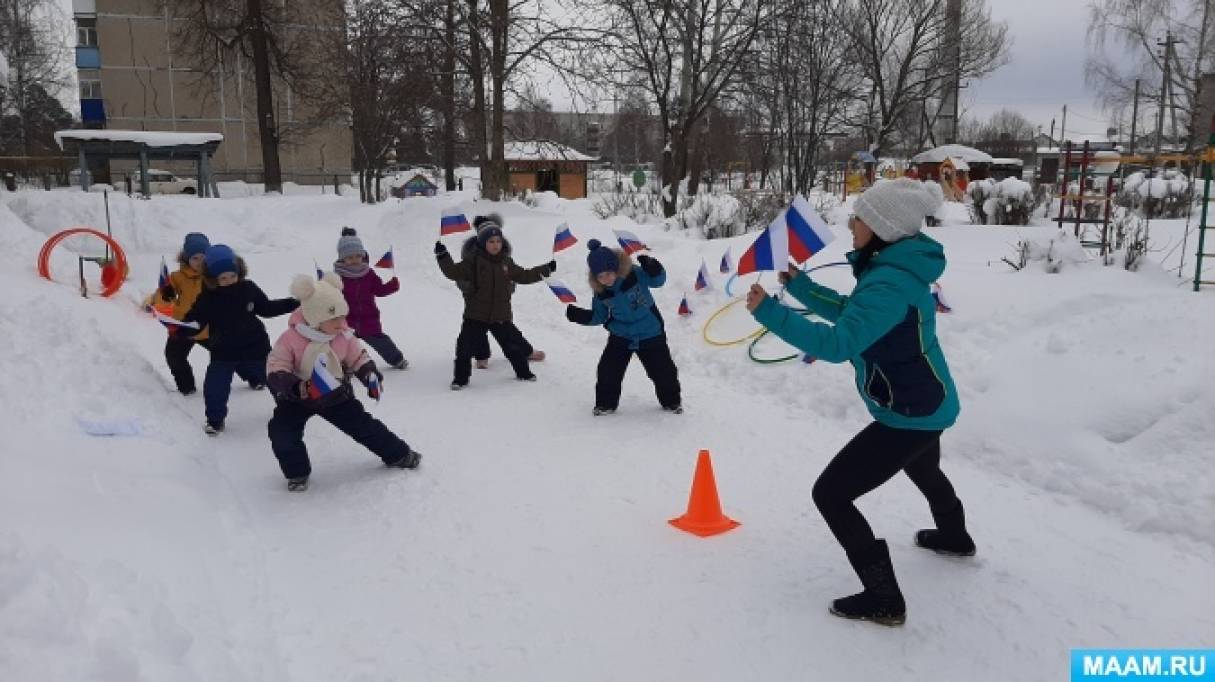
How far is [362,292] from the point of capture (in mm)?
8375

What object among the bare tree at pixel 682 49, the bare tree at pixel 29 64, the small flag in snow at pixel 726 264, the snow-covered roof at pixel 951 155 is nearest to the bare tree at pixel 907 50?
the snow-covered roof at pixel 951 155

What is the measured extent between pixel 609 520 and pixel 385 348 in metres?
4.44

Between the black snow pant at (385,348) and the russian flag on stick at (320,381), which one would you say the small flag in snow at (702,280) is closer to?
the black snow pant at (385,348)

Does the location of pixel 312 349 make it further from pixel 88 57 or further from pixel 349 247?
pixel 88 57

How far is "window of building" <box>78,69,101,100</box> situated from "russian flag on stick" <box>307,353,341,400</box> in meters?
52.6

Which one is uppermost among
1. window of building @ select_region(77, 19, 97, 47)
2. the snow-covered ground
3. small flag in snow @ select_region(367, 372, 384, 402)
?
window of building @ select_region(77, 19, 97, 47)

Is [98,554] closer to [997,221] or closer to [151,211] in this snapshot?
[997,221]

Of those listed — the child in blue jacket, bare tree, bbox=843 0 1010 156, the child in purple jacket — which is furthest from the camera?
bare tree, bbox=843 0 1010 156

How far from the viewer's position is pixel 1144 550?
14.1ft

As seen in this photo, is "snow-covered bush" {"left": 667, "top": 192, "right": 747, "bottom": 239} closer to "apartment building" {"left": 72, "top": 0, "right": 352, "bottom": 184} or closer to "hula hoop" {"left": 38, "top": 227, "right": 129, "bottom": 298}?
"hula hoop" {"left": 38, "top": 227, "right": 129, "bottom": 298}

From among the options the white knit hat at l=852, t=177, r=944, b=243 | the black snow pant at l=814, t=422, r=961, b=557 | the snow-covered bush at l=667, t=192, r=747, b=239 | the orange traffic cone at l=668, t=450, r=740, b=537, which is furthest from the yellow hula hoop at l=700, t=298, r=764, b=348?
the snow-covered bush at l=667, t=192, r=747, b=239

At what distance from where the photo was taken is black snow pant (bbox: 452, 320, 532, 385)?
7.89 m

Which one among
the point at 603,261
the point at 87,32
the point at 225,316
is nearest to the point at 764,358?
the point at 603,261

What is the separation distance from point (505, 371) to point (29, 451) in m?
4.62
